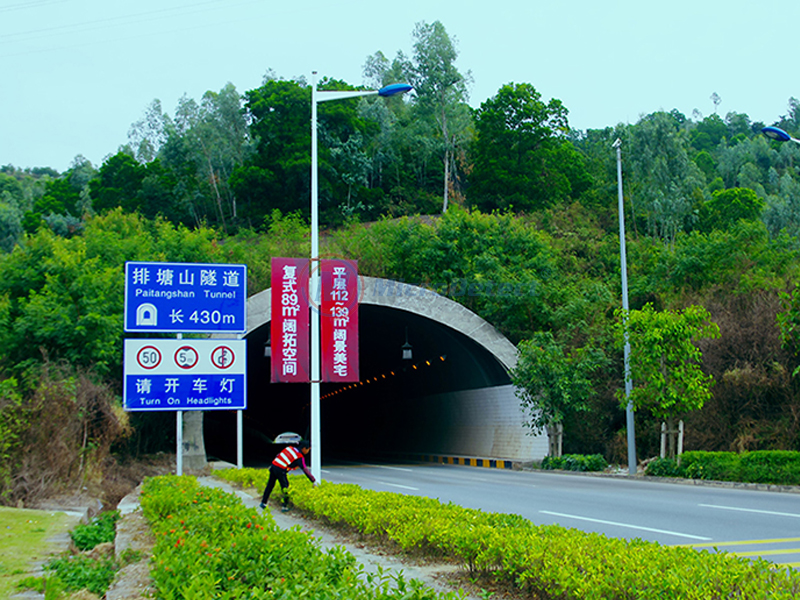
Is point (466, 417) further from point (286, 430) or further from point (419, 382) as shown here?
point (286, 430)

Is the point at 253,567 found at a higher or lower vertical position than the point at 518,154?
lower

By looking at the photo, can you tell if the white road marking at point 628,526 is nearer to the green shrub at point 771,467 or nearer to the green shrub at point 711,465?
the green shrub at point 771,467

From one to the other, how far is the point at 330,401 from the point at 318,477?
38445 millimetres

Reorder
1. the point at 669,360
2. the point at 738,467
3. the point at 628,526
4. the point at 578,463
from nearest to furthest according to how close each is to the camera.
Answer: the point at 628,526 → the point at 738,467 → the point at 669,360 → the point at 578,463

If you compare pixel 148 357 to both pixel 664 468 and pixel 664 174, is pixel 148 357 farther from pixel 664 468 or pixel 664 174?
pixel 664 174

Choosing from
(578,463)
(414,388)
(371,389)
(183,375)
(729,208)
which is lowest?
(578,463)

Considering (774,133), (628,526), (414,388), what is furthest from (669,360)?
(414,388)

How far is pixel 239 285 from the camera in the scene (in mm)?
16047

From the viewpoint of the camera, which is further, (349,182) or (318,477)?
(349,182)

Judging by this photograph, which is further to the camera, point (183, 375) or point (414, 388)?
point (414, 388)

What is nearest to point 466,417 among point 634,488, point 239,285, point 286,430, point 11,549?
point 634,488

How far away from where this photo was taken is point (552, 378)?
23.5 meters

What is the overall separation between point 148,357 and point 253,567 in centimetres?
1075

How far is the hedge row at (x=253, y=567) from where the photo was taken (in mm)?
4195
